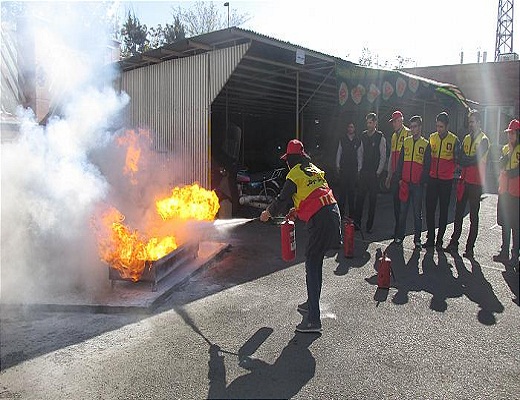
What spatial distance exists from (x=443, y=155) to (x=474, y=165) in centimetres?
63

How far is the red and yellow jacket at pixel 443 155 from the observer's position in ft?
24.9

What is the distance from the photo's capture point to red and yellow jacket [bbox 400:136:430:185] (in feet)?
25.4

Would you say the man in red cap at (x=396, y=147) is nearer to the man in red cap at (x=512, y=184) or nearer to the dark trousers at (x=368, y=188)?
the dark trousers at (x=368, y=188)

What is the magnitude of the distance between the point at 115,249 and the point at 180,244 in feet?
3.67

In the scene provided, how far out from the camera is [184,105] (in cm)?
1078

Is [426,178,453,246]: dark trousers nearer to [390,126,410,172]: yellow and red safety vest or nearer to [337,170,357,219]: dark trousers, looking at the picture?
[390,126,410,172]: yellow and red safety vest

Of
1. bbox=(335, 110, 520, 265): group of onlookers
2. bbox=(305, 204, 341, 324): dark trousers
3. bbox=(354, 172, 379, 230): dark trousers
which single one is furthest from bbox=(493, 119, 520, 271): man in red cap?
bbox=(354, 172, 379, 230): dark trousers

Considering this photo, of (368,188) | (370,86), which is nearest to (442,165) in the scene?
(368,188)

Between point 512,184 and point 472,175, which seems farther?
point 472,175

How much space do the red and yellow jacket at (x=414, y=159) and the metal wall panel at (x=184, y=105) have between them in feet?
13.7

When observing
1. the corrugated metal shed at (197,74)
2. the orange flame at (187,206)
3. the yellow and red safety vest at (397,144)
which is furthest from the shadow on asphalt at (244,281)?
the corrugated metal shed at (197,74)

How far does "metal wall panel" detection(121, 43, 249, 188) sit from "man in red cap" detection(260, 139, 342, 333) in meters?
5.82

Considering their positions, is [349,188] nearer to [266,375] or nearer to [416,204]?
[416,204]

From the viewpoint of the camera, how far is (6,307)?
5.28 meters
